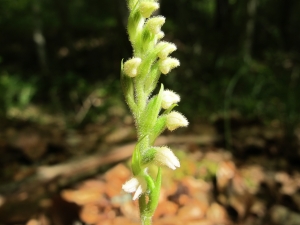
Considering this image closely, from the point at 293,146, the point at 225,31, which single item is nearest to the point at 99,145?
the point at 293,146

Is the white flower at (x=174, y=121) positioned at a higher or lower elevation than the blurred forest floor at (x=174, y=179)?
lower

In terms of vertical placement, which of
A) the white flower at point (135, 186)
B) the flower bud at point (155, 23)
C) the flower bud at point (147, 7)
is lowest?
the white flower at point (135, 186)

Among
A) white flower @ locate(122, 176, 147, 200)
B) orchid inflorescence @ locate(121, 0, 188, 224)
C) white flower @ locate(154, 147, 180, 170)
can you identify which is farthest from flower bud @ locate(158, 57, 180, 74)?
white flower @ locate(122, 176, 147, 200)

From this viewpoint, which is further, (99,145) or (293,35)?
(293,35)

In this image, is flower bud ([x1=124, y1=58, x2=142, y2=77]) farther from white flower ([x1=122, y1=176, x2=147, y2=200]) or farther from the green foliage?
the green foliage

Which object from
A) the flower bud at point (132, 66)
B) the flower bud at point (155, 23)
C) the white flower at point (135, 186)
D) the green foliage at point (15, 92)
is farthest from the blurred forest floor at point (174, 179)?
the green foliage at point (15, 92)

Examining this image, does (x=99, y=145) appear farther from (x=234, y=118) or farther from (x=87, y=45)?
(x=87, y=45)

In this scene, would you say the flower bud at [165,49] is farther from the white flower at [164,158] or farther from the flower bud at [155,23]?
the white flower at [164,158]
